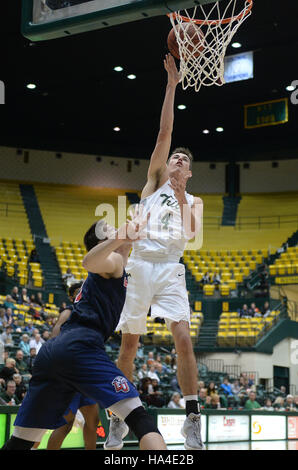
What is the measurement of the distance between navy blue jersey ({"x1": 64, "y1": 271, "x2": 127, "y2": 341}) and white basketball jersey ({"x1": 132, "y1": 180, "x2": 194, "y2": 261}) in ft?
3.76

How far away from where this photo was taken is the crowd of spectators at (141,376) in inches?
476

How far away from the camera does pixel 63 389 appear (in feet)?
14.9

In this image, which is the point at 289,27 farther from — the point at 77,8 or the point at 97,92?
the point at 77,8

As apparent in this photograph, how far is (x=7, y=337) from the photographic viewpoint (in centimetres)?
1501

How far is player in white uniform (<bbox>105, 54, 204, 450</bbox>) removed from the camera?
5512 mm

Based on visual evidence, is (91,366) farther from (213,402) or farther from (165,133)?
(213,402)

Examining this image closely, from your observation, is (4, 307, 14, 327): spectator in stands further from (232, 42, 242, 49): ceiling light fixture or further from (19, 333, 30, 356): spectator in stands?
(232, 42, 242, 49): ceiling light fixture

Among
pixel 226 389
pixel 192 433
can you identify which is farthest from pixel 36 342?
pixel 192 433

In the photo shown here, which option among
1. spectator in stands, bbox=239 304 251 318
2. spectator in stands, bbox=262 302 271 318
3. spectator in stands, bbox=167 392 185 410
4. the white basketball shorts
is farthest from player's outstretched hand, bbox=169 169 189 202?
spectator in stands, bbox=239 304 251 318

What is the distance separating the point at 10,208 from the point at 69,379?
2335cm

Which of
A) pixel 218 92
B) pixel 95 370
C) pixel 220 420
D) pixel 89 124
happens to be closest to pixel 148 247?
pixel 95 370

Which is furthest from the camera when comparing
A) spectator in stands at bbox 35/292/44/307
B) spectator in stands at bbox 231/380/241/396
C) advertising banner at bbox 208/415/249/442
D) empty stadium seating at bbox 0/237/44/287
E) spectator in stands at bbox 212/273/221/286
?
spectator in stands at bbox 212/273/221/286

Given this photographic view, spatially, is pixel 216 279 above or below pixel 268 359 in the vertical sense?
above

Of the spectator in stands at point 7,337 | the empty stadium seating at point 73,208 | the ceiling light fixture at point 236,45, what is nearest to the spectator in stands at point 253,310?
the empty stadium seating at point 73,208
